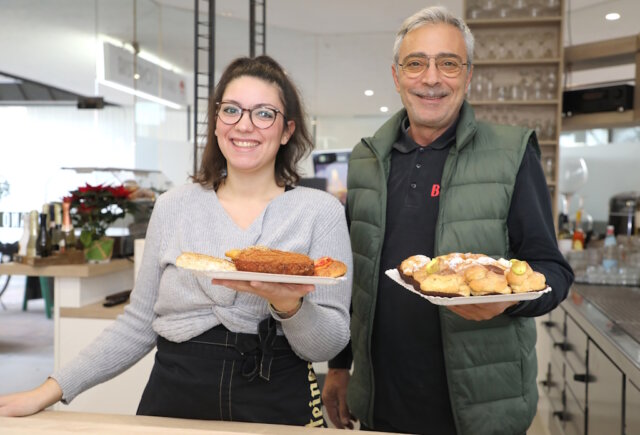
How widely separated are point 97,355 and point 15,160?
6262 millimetres

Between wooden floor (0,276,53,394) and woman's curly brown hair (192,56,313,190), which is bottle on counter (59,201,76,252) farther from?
woman's curly brown hair (192,56,313,190)

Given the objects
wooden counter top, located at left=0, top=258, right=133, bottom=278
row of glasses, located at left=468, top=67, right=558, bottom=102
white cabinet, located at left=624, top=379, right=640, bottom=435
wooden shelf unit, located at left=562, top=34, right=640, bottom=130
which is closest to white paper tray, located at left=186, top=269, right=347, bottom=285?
white cabinet, located at left=624, top=379, right=640, bottom=435

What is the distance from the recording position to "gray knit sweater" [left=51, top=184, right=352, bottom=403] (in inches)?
52.8

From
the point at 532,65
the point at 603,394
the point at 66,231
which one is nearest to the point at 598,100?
the point at 532,65

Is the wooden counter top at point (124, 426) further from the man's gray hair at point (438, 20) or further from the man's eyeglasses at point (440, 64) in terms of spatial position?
the man's gray hair at point (438, 20)

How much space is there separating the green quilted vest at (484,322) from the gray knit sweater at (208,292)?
A: 0.97 ft

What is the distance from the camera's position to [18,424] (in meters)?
1.11

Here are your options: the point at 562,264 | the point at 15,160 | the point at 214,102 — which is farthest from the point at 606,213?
the point at 15,160

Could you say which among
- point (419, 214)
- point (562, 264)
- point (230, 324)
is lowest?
point (230, 324)

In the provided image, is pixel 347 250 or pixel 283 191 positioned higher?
pixel 283 191

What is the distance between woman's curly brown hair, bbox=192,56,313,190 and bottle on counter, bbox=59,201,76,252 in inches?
78.3

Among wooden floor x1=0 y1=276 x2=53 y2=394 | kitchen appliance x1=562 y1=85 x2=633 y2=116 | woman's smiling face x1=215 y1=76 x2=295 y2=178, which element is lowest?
wooden floor x1=0 y1=276 x2=53 y2=394

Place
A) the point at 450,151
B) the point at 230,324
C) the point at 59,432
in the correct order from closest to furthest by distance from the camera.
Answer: the point at 59,432 → the point at 230,324 → the point at 450,151

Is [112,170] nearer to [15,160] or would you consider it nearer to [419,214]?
[15,160]
